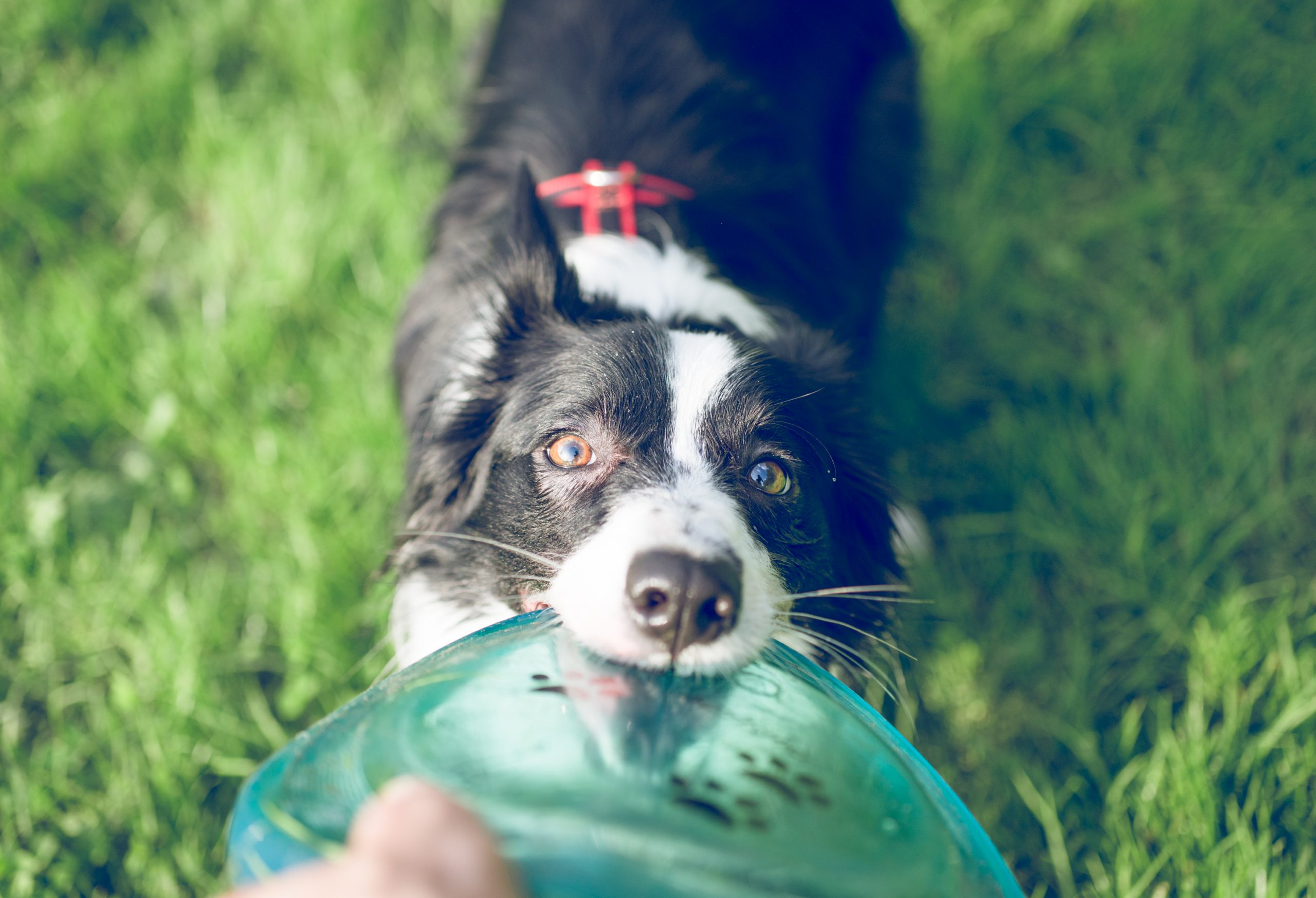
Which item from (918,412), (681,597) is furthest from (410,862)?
(918,412)

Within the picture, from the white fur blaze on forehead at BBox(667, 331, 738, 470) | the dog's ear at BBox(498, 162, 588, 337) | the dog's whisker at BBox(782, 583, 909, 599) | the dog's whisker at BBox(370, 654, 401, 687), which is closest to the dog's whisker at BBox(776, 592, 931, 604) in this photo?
the dog's whisker at BBox(782, 583, 909, 599)

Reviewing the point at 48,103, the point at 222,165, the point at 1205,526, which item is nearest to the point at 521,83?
the point at 222,165

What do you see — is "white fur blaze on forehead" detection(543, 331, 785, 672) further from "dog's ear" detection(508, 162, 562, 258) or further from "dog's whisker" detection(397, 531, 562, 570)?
"dog's ear" detection(508, 162, 562, 258)

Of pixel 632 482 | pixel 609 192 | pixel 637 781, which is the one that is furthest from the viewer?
pixel 609 192

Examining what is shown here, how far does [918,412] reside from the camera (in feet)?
10.6

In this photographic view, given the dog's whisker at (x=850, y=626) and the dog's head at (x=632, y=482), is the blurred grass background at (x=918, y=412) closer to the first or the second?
the dog's whisker at (x=850, y=626)

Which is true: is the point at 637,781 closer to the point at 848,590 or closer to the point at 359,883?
the point at 359,883

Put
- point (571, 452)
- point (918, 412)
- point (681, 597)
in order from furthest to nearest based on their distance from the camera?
point (918, 412) < point (571, 452) < point (681, 597)

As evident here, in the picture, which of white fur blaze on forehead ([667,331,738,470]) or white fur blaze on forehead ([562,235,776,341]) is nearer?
white fur blaze on forehead ([667,331,738,470])

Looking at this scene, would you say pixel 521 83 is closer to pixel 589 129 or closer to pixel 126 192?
pixel 589 129

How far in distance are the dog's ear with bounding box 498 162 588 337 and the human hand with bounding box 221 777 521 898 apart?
132 cm

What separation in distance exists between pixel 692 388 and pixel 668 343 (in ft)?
0.42

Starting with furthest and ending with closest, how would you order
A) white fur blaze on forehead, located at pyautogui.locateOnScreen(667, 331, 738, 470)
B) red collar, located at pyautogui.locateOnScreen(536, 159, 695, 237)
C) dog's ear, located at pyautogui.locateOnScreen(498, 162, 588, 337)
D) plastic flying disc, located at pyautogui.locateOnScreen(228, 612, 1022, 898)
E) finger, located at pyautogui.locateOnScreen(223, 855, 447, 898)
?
red collar, located at pyautogui.locateOnScreen(536, 159, 695, 237)
dog's ear, located at pyautogui.locateOnScreen(498, 162, 588, 337)
white fur blaze on forehead, located at pyautogui.locateOnScreen(667, 331, 738, 470)
plastic flying disc, located at pyautogui.locateOnScreen(228, 612, 1022, 898)
finger, located at pyautogui.locateOnScreen(223, 855, 447, 898)

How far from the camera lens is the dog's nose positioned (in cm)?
147
